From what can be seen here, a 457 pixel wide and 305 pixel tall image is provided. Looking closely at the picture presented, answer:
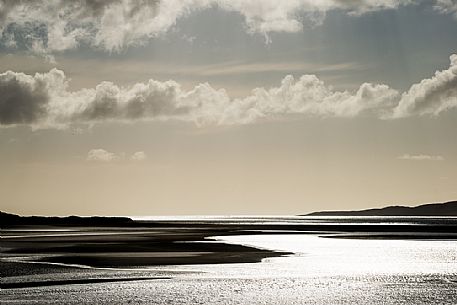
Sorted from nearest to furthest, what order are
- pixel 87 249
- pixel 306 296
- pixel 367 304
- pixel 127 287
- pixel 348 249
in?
pixel 367 304, pixel 306 296, pixel 127 287, pixel 87 249, pixel 348 249

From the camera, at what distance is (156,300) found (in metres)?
43.5

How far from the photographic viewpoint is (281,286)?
50.9 metres

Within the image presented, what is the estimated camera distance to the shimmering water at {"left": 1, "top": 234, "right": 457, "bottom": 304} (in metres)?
43.8

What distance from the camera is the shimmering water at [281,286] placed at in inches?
1726

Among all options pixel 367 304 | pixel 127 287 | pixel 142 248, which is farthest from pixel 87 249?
pixel 367 304

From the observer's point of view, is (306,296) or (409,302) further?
(306,296)

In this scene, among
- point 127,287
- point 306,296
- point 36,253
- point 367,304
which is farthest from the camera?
point 36,253

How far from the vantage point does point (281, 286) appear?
5088cm

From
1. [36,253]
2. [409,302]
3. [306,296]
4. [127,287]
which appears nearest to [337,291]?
[306,296]

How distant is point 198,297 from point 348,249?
52638 millimetres

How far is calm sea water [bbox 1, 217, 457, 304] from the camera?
144 feet

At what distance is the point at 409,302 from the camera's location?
141 feet

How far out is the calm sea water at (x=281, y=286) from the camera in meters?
43.8

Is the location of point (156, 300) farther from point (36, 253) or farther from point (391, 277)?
point (36, 253)
